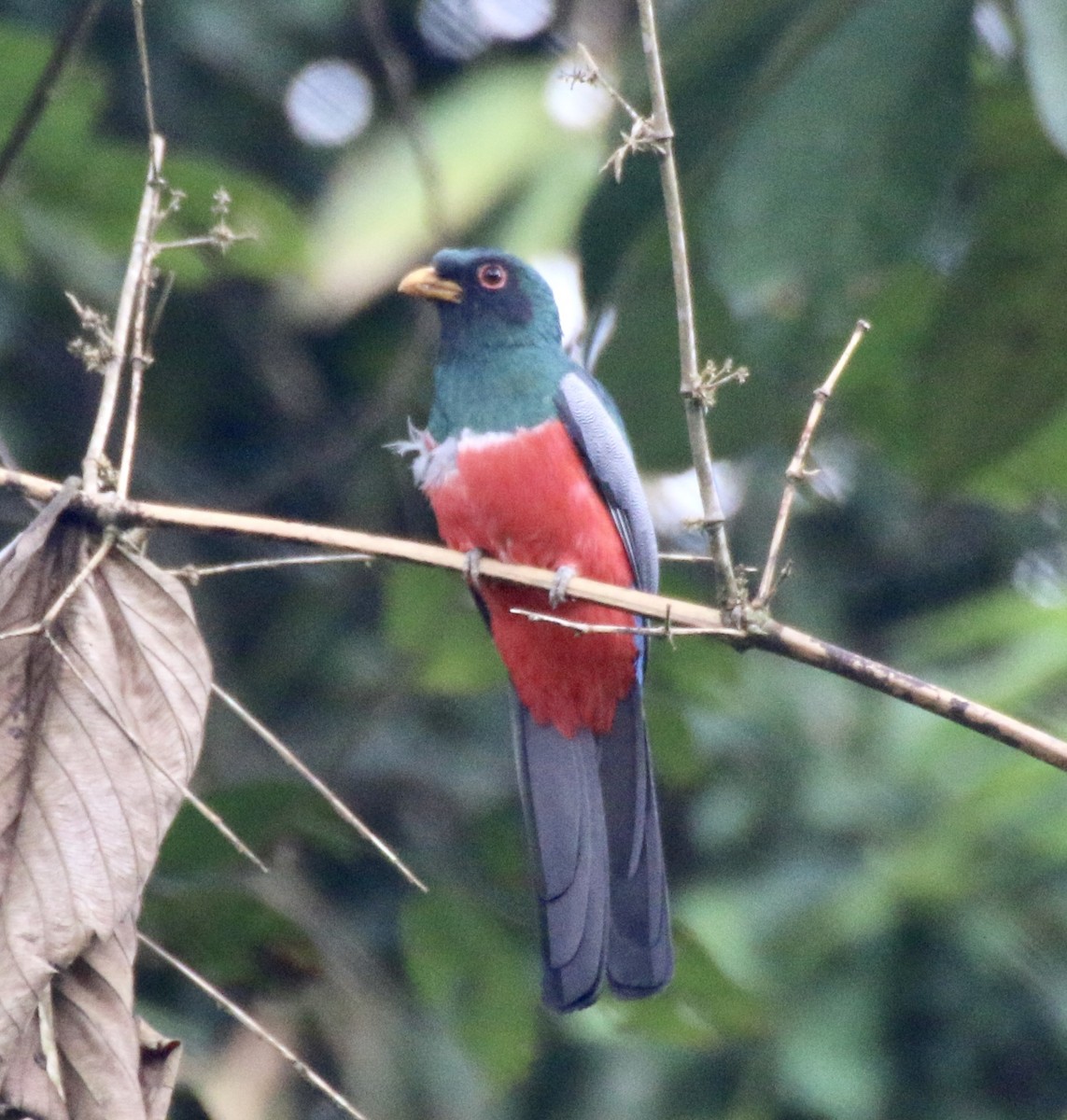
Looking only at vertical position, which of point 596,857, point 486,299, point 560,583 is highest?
point 560,583

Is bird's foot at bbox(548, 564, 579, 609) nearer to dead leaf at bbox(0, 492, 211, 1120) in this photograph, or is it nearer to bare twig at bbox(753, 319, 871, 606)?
bare twig at bbox(753, 319, 871, 606)

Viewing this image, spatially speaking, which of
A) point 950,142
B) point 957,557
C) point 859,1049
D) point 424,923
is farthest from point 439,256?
point 957,557

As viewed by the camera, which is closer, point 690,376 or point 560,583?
point 690,376

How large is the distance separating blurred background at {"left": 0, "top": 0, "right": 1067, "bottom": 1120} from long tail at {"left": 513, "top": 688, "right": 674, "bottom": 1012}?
280 mm

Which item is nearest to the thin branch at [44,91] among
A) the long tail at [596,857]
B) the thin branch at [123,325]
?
the thin branch at [123,325]

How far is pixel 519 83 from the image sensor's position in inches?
211

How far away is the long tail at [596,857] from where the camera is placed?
9.67ft

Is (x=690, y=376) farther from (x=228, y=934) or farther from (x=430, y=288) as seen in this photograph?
(x=430, y=288)

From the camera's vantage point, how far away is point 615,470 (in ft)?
11.1

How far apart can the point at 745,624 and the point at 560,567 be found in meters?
1.34

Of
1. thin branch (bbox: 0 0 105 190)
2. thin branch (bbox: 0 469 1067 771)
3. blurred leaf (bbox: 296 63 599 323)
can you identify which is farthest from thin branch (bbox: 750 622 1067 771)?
blurred leaf (bbox: 296 63 599 323)

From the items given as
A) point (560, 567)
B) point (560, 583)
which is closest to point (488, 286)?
point (560, 567)

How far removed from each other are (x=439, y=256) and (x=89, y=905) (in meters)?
2.31

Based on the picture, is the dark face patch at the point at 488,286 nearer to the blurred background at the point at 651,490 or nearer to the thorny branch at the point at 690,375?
the blurred background at the point at 651,490
